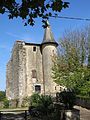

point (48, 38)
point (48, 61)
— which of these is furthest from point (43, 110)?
point (48, 38)

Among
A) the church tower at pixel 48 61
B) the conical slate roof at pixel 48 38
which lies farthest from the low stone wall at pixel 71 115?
the conical slate roof at pixel 48 38

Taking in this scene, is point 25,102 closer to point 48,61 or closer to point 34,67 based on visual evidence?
point 34,67

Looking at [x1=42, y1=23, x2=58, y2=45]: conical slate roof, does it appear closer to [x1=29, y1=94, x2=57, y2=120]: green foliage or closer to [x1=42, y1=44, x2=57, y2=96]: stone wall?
[x1=42, y1=44, x2=57, y2=96]: stone wall

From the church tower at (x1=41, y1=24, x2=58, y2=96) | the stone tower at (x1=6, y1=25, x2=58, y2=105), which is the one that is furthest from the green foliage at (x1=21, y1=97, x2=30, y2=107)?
the church tower at (x1=41, y1=24, x2=58, y2=96)

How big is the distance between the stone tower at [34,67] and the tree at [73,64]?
826 centimetres

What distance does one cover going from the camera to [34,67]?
52.7 m

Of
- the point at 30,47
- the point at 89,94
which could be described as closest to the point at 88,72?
the point at 89,94

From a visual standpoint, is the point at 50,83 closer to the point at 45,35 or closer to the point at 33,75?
the point at 33,75

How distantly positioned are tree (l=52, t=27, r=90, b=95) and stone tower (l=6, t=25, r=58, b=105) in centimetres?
826

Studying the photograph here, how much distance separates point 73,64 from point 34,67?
15797mm

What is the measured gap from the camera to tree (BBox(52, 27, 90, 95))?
35.2 m

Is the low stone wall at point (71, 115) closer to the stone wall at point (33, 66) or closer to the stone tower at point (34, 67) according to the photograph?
the stone tower at point (34, 67)

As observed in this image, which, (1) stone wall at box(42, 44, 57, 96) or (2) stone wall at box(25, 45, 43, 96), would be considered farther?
(2) stone wall at box(25, 45, 43, 96)

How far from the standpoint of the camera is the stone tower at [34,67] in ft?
168
